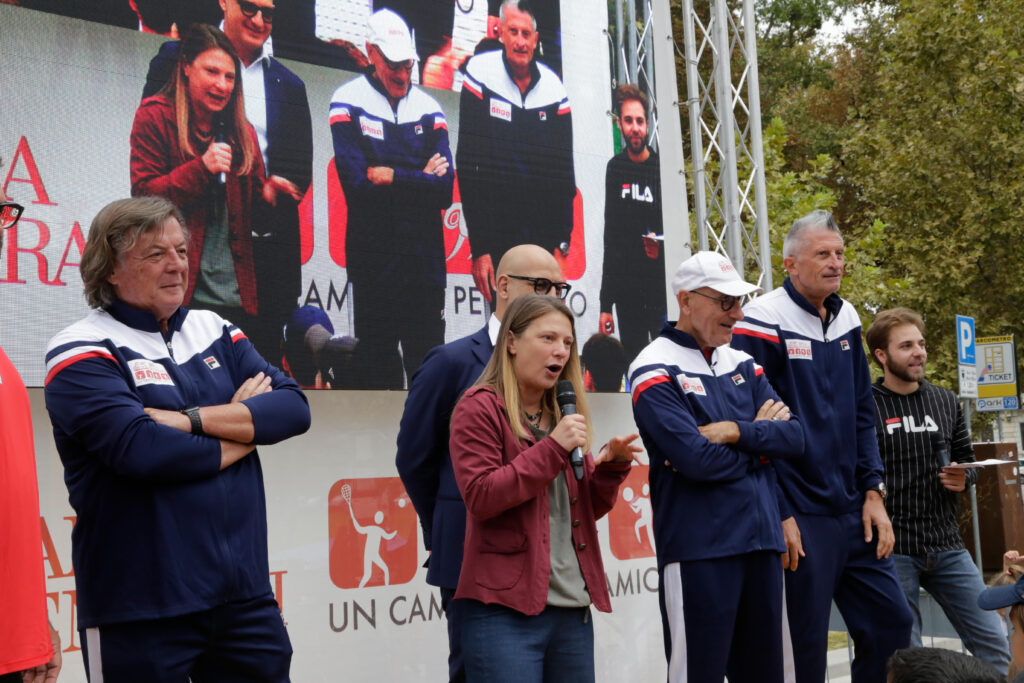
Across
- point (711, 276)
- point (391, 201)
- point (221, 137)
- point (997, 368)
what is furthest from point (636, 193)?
point (997, 368)

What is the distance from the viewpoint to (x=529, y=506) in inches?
109

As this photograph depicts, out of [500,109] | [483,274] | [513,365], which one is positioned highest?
[500,109]

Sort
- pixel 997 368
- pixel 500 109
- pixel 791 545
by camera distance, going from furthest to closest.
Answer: pixel 997 368, pixel 500 109, pixel 791 545

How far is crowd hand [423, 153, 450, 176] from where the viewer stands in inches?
203

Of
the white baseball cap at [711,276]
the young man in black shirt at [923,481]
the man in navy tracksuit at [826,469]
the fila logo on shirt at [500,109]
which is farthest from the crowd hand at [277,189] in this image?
the young man in black shirt at [923,481]

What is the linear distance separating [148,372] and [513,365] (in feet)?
3.01

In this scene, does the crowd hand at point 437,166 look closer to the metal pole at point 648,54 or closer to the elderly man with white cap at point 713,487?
the metal pole at point 648,54

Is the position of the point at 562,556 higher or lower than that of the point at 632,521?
higher

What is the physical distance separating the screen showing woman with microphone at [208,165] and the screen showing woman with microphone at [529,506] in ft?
6.24

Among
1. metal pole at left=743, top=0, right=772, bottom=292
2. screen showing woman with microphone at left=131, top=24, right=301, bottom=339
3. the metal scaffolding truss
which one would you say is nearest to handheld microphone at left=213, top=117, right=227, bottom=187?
screen showing woman with microphone at left=131, top=24, right=301, bottom=339

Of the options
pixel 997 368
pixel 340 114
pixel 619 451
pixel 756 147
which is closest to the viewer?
pixel 619 451

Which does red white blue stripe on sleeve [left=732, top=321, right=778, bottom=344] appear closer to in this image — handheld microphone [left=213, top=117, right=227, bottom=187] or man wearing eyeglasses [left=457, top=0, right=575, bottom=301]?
man wearing eyeglasses [left=457, top=0, right=575, bottom=301]

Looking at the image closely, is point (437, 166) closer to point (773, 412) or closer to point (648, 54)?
point (648, 54)

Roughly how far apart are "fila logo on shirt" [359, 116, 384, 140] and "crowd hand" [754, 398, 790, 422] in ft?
7.65
